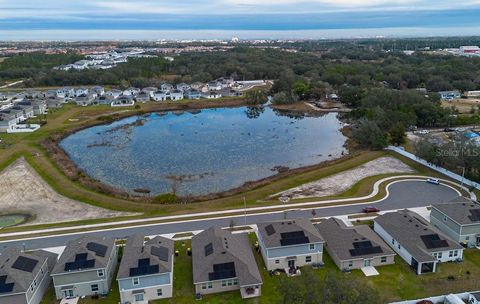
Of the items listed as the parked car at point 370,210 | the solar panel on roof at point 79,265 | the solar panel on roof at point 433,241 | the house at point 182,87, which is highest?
the house at point 182,87

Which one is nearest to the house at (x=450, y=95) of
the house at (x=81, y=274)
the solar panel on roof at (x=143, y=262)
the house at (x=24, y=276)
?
the solar panel on roof at (x=143, y=262)

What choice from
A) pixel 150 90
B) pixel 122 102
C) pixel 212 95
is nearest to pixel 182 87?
pixel 150 90

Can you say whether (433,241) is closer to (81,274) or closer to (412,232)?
(412,232)

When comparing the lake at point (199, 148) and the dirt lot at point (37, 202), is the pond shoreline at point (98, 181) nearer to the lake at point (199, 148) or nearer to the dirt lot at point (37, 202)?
the lake at point (199, 148)

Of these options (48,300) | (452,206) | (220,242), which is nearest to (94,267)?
(48,300)

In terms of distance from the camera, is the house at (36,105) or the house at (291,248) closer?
the house at (291,248)
